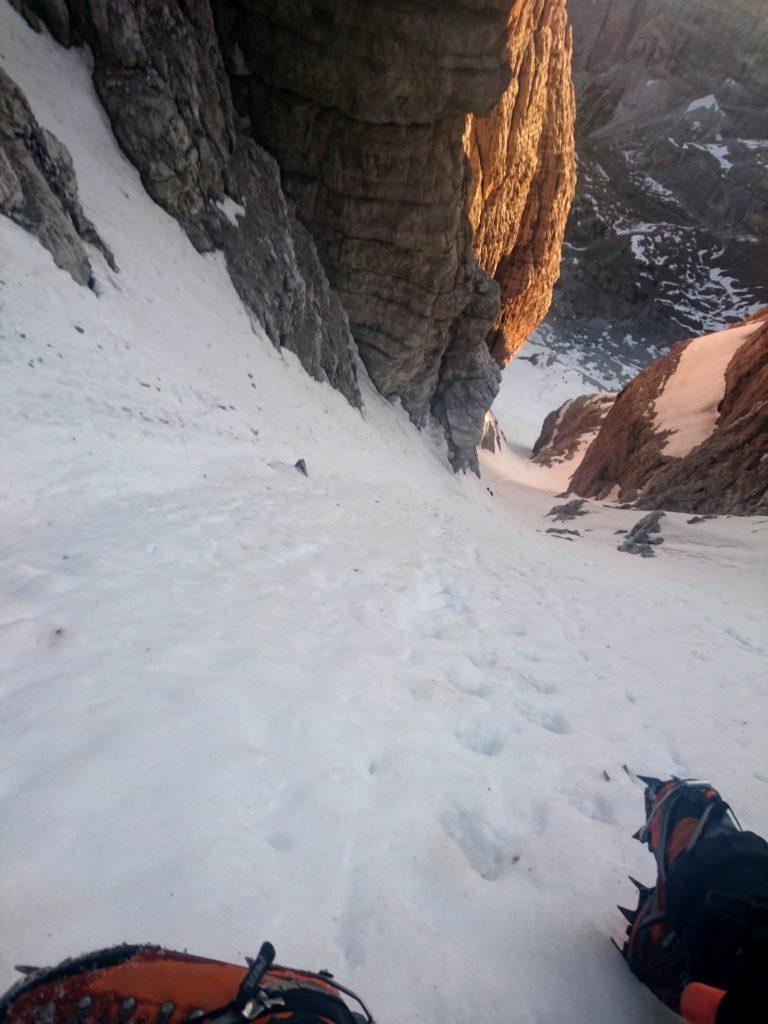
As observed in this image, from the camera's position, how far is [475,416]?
27641mm

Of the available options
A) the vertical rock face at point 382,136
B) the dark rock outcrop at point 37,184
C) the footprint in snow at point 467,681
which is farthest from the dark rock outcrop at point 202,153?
Answer: the footprint in snow at point 467,681

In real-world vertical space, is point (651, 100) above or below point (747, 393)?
above

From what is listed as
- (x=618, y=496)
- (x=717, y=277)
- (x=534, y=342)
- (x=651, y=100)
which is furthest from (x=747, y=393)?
(x=651, y=100)

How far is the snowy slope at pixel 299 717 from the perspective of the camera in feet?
6.15

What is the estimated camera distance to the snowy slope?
73.7 inches

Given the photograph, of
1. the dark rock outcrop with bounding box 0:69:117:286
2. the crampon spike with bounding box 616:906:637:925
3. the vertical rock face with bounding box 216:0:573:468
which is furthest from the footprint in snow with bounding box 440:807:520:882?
the vertical rock face with bounding box 216:0:573:468

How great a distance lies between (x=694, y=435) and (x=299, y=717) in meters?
32.1

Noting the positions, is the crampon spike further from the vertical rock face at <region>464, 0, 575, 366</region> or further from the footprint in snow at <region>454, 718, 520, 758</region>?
the vertical rock face at <region>464, 0, 575, 366</region>

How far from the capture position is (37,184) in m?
7.71

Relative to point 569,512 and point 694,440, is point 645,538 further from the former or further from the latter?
point 694,440

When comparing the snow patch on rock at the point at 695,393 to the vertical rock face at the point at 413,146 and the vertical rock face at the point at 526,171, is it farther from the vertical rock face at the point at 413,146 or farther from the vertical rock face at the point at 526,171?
the vertical rock face at the point at 413,146

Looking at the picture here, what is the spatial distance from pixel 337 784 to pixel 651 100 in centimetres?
15107

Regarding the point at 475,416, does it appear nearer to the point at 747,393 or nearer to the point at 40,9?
the point at 747,393

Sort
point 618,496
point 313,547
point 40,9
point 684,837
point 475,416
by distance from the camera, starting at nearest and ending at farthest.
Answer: point 684,837, point 313,547, point 40,9, point 475,416, point 618,496
